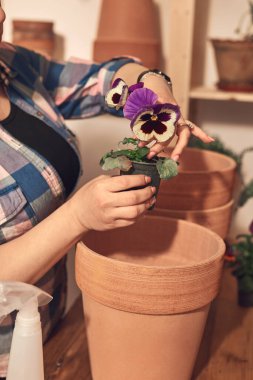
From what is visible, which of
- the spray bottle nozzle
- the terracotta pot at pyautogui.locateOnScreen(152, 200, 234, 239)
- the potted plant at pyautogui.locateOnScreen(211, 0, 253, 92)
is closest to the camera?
the spray bottle nozzle

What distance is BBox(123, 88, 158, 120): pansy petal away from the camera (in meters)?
0.65

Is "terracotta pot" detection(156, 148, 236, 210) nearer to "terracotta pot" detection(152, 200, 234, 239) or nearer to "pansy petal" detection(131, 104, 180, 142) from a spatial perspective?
"terracotta pot" detection(152, 200, 234, 239)

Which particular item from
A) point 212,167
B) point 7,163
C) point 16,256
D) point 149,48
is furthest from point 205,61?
point 16,256

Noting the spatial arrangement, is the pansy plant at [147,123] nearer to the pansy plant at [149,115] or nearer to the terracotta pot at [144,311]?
the pansy plant at [149,115]

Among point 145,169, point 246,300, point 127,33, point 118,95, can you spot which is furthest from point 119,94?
point 127,33

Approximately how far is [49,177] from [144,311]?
0.31 meters

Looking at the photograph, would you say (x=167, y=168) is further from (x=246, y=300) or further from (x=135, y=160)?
(x=246, y=300)

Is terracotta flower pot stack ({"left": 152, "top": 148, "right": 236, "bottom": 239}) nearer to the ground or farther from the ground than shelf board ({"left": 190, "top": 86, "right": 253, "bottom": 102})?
nearer to the ground

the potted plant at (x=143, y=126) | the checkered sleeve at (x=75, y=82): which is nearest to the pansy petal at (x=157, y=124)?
the potted plant at (x=143, y=126)

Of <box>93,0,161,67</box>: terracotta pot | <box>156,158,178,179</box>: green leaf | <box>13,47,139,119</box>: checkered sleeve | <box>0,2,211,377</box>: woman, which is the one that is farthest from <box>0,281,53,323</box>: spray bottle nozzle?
<box>93,0,161,67</box>: terracotta pot

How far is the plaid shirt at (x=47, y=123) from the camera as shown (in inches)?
32.2

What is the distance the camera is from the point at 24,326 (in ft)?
2.03

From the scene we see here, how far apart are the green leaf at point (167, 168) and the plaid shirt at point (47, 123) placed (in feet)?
0.84

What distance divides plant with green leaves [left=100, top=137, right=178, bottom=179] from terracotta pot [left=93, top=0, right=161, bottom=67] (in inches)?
33.3
